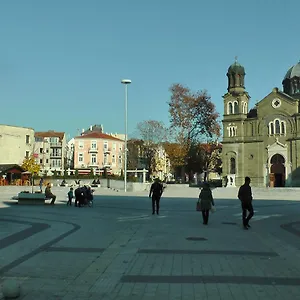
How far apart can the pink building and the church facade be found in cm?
3478

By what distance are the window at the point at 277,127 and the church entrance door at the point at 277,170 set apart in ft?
11.7

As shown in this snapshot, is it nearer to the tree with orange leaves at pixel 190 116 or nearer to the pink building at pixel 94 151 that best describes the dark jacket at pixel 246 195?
the tree with orange leaves at pixel 190 116

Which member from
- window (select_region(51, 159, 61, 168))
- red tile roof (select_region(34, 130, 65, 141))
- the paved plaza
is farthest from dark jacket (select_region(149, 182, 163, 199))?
window (select_region(51, 159, 61, 168))

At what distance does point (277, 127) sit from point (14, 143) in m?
44.5

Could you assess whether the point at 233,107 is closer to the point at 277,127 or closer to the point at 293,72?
the point at 277,127

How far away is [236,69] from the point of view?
71.1 m

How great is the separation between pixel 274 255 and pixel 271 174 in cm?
5730

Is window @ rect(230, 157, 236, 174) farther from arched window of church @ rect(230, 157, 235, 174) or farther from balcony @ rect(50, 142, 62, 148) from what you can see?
balcony @ rect(50, 142, 62, 148)

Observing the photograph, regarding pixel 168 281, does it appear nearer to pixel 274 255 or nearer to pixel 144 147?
pixel 274 255

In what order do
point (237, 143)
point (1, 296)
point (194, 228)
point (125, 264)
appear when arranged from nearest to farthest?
1. point (1, 296)
2. point (125, 264)
3. point (194, 228)
4. point (237, 143)

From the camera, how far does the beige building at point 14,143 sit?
71.9 meters

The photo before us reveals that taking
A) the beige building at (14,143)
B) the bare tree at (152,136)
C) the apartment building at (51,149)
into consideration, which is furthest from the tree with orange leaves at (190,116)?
the apartment building at (51,149)

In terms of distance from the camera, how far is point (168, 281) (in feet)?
22.2

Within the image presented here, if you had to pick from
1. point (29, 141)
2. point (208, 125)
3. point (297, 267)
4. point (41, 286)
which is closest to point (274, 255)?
point (297, 267)
